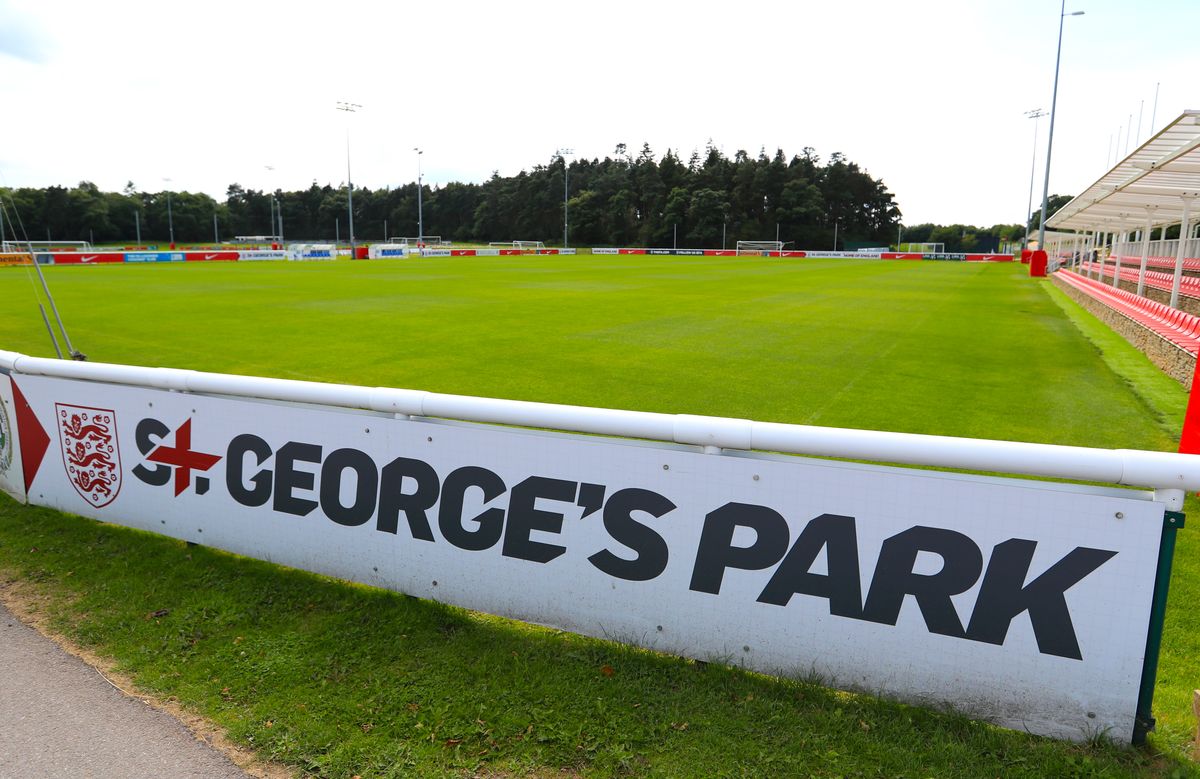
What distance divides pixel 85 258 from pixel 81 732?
57418mm

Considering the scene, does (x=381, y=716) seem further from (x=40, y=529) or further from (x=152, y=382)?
(x=40, y=529)

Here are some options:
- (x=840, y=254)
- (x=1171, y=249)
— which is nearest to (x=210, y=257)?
(x=1171, y=249)

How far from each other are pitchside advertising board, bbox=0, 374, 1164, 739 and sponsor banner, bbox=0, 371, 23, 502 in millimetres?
1538

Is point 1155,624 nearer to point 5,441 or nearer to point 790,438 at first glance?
point 790,438

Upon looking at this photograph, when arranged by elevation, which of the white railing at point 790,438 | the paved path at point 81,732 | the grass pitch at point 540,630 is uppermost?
the white railing at point 790,438

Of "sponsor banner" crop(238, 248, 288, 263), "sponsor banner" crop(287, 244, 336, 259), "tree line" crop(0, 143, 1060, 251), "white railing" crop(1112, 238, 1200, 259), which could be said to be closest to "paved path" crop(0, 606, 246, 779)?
"white railing" crop(1112, 238, 1200, 259)

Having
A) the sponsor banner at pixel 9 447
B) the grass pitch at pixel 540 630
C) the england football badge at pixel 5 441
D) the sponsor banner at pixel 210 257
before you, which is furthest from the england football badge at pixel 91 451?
the sponsor banner at pixel 210 257

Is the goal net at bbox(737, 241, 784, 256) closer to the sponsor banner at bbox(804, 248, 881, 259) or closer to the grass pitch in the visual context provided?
the sponsor banner at bbox(804, 248, 881, 259)

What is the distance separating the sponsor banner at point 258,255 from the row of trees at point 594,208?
161ft

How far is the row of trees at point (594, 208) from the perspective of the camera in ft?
336

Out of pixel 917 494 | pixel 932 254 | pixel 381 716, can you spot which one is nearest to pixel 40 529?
pixel 381 716

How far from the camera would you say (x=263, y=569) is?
4.72m

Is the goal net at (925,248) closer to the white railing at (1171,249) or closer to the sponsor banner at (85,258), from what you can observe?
the white railing at (1171,249)

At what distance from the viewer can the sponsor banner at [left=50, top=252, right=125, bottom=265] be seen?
161ft
